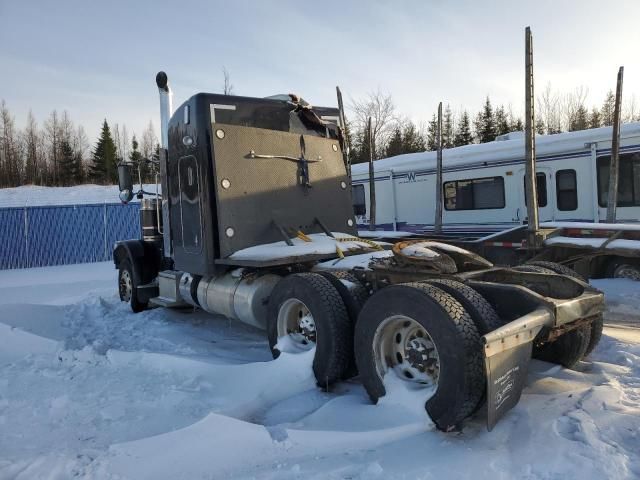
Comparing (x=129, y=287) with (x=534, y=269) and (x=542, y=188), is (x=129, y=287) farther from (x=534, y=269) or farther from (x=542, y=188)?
(x=542, y=188)

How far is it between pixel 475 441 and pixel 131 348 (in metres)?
4.22

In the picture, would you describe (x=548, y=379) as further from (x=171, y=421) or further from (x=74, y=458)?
(x=74, y=458)

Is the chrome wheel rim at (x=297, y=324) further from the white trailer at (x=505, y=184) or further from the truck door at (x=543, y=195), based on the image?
the truck door at (x=543, y=195)

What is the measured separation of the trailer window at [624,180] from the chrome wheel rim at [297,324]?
29.9 feet

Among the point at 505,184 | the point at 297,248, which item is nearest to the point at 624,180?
the point at 505,184

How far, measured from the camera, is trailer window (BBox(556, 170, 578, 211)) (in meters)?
11.9

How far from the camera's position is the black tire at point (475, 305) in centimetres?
333

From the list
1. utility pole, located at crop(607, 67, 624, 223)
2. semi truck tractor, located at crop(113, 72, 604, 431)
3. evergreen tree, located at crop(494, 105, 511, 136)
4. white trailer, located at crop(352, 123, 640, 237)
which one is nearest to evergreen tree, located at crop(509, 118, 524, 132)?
evergreen tree, located at crop(494, 105, 511, 136)

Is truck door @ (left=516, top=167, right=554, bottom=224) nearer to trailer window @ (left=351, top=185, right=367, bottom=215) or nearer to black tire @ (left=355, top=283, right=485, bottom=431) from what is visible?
trailer window @ (left=351, top=185, right=367, bottom=215)

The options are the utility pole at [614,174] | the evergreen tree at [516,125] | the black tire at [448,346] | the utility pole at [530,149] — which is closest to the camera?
the black tire at [448,346]

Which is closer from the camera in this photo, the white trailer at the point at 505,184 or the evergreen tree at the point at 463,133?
the white trailer at the point at 505,184

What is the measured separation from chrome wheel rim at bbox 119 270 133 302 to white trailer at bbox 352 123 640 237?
875 centimetres

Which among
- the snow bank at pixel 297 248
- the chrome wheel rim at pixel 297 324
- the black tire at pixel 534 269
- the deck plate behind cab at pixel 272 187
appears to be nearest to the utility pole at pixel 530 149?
the deck plate behind cab at pixel 272 187

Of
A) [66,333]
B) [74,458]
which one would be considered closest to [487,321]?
[74,458]
